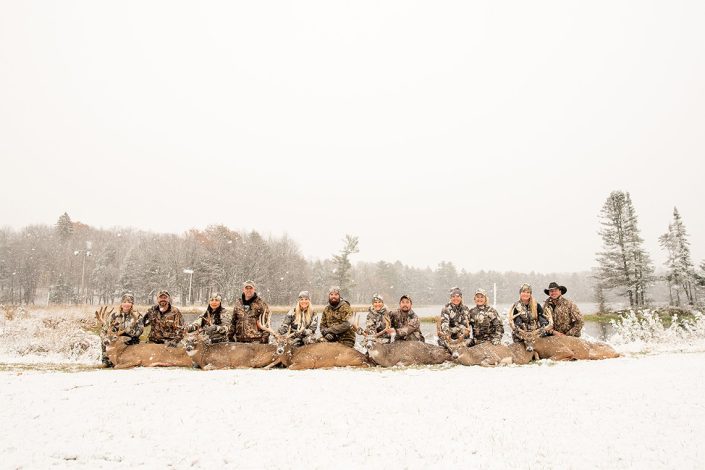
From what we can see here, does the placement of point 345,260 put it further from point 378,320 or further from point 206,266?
point 378,320

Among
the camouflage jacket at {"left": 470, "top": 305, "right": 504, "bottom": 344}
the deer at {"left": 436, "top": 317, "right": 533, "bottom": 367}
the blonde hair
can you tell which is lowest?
the deer at {"left": 436, "top": 317, "right": 533, "bottom": 367}

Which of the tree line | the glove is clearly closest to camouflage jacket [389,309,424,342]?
the glove

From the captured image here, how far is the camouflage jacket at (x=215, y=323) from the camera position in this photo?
11.2 meters

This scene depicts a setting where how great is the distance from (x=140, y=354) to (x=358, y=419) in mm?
7596

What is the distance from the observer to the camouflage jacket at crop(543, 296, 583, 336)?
1207cm

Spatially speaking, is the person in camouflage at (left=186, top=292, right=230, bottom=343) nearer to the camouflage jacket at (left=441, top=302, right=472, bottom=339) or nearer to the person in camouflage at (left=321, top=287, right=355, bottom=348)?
the person in camouflage at (left=321, top=287, right=355, bottom=348)

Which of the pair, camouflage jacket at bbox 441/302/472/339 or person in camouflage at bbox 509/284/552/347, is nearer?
camouflage jacket at bbox 441/302/472/339

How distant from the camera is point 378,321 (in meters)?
11.7

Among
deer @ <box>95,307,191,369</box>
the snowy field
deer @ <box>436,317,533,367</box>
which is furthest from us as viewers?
deer @ <box>95,307,191,369</box>

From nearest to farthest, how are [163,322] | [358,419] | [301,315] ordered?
[358,419]
[301,315]
[163,322]

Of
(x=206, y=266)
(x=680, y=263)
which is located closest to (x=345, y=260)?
(x=206, y=266)

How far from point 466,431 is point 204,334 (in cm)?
767

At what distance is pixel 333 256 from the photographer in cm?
6159

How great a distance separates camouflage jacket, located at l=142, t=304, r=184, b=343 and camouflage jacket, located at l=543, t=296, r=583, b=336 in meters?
10.3
